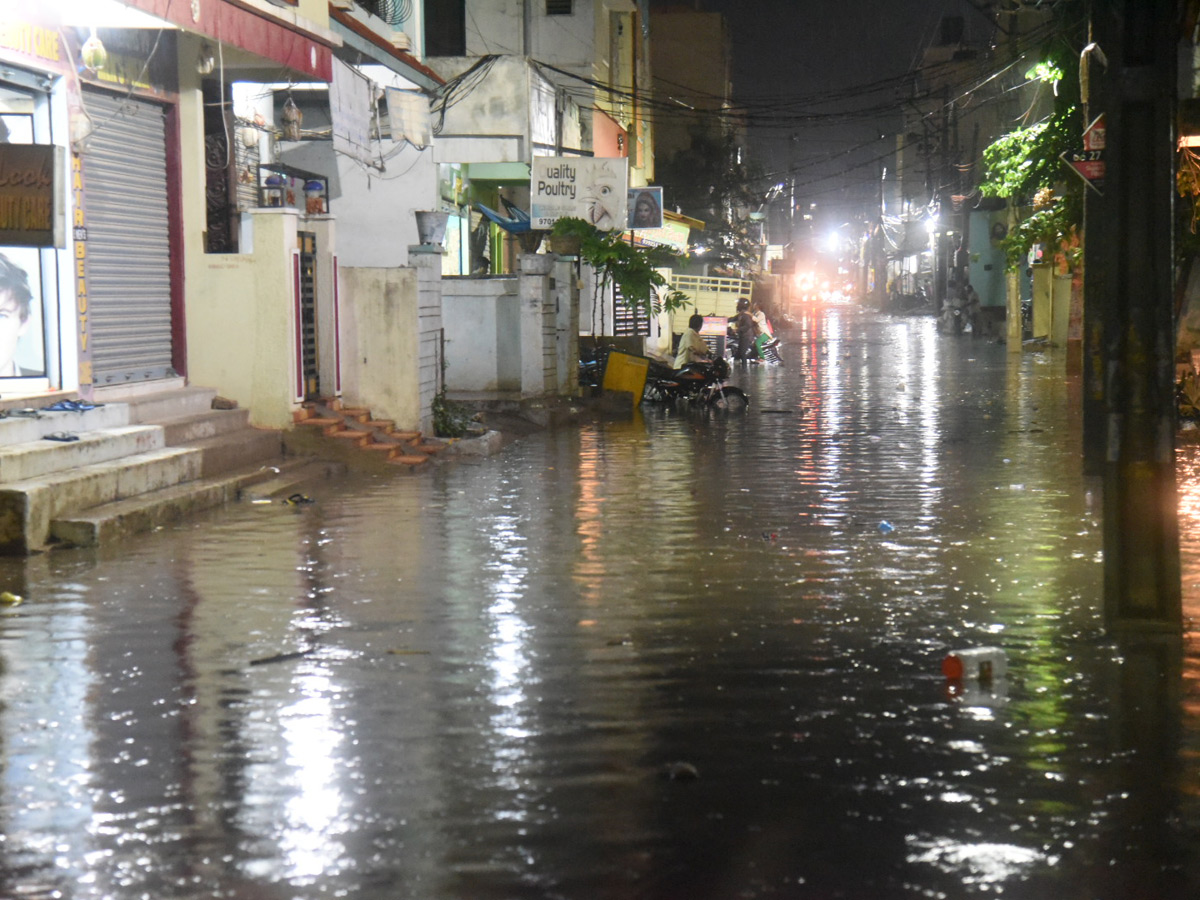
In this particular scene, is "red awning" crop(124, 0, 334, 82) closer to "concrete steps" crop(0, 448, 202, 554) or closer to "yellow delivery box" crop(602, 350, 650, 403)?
"concrete steps" crop(0, 448, 202, 554)

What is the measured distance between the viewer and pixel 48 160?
1214 centimetres

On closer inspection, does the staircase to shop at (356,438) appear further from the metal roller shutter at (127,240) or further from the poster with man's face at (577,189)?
the poster with man's face at (577,189)

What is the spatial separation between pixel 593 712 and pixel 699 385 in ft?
63.6

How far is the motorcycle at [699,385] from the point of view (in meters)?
25.4

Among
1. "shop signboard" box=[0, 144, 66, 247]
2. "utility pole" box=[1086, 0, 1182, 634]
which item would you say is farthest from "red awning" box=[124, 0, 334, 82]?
"utility pole" box=[1086, 0, 1182, 634]

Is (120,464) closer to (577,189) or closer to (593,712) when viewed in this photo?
(593,712)

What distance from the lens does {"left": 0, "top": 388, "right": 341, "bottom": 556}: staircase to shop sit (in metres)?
10.8

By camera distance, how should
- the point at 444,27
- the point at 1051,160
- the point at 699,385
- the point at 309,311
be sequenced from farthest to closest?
the point at 444,27, the point at 699,385, the point at 1051,160, the point at 309,311

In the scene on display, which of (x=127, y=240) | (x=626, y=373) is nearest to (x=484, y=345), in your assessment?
→ (x=626, y=373)

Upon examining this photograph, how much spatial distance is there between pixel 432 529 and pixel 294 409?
467 centimetres

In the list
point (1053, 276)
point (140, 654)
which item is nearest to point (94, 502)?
point (140, 654)

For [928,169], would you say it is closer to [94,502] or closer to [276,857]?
[94,502]

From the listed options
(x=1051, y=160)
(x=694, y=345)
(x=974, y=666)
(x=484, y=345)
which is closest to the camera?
(x=974, y=666)

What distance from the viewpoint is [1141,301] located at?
7457mm
